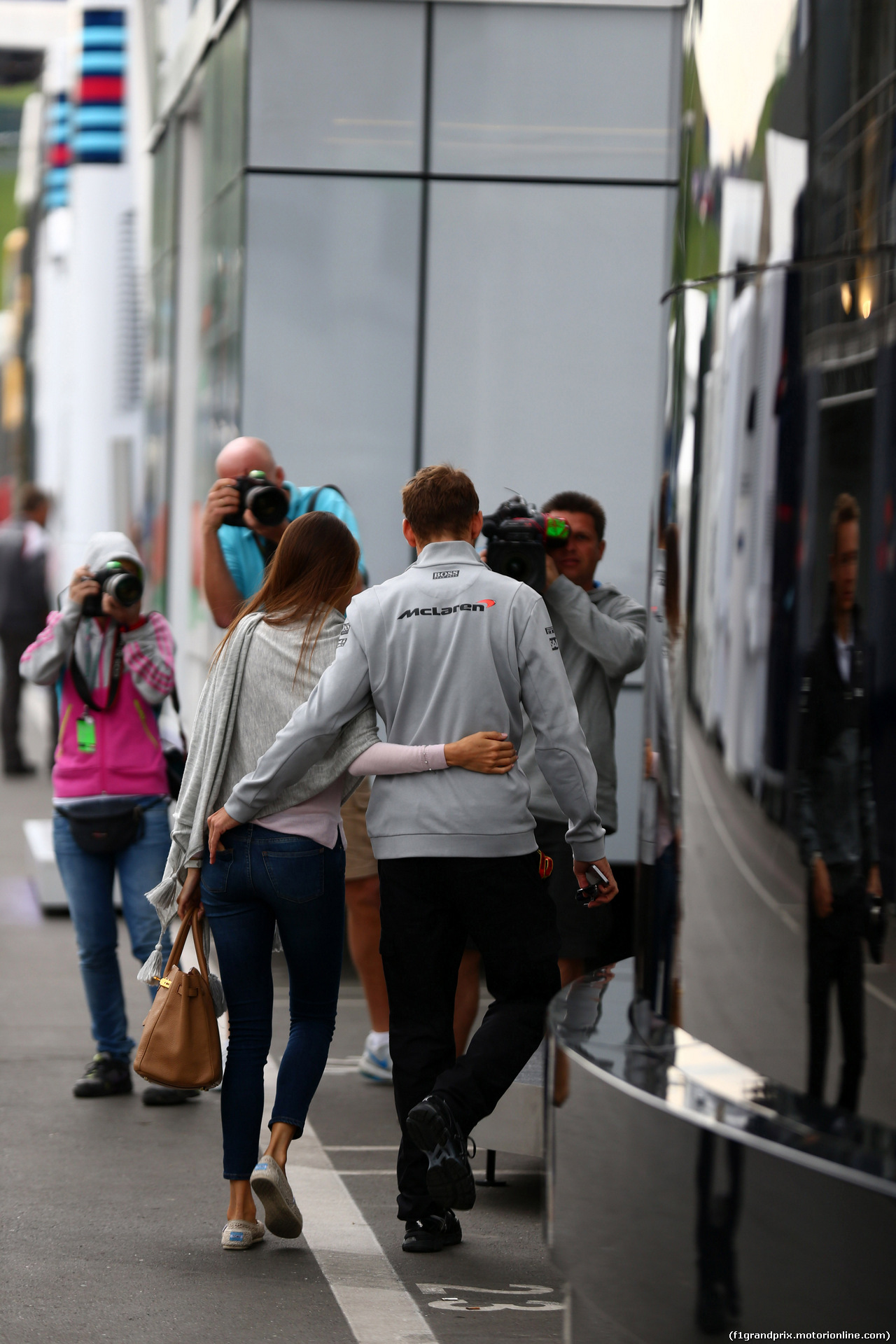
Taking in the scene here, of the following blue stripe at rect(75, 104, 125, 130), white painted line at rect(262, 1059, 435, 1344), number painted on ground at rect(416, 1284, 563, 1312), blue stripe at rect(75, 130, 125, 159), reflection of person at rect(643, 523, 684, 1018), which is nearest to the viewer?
reflection of person at rect(643, 523, 684, 1018)

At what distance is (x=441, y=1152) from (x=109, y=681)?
7.66 feet

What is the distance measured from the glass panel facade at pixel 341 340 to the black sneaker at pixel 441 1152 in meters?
4.18

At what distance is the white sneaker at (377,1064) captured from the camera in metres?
6.04

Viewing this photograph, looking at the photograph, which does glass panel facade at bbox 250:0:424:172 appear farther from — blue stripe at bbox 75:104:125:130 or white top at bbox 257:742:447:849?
blue stripe at bbox 75:104:125:130

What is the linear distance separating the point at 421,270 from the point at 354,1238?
4.77m

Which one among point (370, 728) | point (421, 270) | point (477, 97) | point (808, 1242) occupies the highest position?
point (477, 97)

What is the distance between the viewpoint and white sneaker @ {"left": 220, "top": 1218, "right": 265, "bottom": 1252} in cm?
437

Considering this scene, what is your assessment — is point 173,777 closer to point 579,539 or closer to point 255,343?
point 579,539

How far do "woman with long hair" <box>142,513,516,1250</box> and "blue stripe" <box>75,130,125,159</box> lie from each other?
1346 cm

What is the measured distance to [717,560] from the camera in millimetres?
3508

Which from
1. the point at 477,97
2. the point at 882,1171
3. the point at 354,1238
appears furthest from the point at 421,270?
the point at 882,1171

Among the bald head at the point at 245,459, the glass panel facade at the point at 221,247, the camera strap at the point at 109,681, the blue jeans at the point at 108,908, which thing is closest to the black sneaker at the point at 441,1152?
the blue jeans at the point at 108,908

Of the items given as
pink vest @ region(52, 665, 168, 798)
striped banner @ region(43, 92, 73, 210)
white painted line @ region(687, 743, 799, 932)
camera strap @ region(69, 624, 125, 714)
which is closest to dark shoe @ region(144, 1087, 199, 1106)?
pink vest @ region(52, 665, 168, 798)

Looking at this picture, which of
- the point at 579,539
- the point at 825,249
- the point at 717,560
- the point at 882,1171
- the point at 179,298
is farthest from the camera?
the point at 179,298
